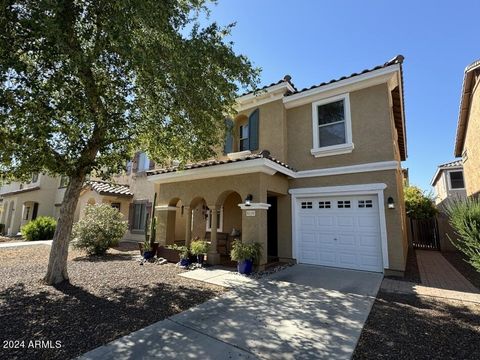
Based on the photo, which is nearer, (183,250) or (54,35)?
(54,35)

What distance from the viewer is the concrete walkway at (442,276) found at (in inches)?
284

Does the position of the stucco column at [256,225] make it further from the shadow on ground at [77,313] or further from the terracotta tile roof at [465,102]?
the terracotta tile roof at [465,102]

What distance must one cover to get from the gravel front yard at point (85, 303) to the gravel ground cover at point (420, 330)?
361cm

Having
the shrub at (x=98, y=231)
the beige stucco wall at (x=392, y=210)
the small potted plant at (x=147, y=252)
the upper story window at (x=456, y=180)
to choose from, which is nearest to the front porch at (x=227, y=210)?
the small potted plant at (x=147, y=252)

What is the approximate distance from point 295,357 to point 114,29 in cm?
696

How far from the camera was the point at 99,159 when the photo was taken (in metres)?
7.77

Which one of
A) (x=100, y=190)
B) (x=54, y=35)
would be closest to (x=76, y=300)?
(x=54, y=35)

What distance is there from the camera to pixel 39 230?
714 inches

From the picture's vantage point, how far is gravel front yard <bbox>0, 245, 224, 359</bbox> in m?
3.98

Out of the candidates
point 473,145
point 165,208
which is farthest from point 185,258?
point 473,145

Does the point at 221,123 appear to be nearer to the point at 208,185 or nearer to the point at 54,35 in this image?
the point at 208,185

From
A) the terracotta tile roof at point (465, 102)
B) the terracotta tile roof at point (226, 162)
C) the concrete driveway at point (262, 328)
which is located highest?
the terracotta tile roof at point (465, 102)

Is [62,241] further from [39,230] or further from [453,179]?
[453,179]

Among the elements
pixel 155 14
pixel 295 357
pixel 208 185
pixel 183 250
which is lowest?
pixel 295 357
